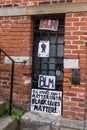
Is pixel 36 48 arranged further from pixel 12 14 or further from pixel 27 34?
pixel 12 14

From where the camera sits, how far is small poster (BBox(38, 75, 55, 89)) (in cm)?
591

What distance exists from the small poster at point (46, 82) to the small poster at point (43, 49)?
17.2 inches

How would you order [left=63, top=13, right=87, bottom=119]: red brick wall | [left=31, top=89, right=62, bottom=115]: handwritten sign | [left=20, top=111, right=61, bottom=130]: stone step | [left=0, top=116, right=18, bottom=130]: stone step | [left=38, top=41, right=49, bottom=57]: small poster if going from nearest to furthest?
1. [left=0, top=116, right=18, bottom=130]: stone step
2. [left=63, top=13, right=87, bottom=119]: red brick wall
3. [left=20, top=111, right=61, bottom=130]: stone step
4. [left=31, top=89, right=62, bottom=115]: handwritten sign
5. [left=38, top=41, right=49, bottom=57]: small poster

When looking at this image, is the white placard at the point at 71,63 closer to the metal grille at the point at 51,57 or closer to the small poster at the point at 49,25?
the metal grille at the point at 51,57

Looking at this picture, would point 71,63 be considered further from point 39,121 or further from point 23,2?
point 23,2

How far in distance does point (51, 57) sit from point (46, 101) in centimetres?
88

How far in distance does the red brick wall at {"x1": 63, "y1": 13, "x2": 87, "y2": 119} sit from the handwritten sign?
248 mm

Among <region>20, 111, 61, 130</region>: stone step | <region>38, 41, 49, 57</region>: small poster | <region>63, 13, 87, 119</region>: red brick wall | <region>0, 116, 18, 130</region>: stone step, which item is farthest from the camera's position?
<region>38, 41, 49, 57</region>: small poster

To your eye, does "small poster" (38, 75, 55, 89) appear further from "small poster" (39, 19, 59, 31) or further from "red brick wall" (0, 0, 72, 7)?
"red brick wall" (0, 0, 72, 7)

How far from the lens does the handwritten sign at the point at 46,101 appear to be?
581 cm

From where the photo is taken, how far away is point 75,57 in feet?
18.2

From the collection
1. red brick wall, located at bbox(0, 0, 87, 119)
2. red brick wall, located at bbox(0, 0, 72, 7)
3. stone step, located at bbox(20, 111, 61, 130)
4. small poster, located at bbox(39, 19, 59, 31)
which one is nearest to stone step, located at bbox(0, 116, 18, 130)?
stone step, located at bbox(20, 111, 61, 130)

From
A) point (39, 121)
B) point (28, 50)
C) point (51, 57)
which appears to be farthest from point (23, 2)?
point (39, 121)

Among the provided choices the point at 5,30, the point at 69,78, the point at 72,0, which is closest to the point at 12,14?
the point at 5,30
